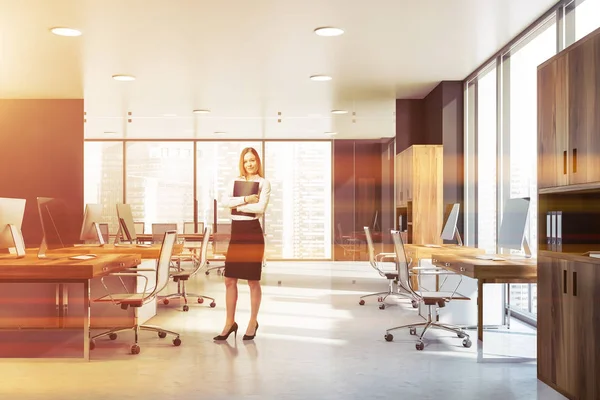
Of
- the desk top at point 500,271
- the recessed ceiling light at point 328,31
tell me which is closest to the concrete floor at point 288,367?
the desk top at point 500,271

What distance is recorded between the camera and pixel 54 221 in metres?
5.04

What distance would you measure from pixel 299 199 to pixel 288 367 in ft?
35.0

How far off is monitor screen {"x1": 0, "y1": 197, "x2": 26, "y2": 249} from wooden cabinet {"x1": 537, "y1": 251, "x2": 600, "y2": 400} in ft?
12.6

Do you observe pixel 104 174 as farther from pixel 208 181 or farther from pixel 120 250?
pixel 120 250

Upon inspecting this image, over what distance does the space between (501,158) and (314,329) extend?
2.92 m

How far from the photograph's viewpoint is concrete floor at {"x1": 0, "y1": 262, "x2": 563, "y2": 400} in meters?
4.04

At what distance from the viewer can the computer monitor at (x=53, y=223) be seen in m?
4.94

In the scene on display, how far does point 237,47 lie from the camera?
7.04 m

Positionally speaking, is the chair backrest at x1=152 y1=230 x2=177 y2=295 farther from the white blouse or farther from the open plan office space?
the white blouse

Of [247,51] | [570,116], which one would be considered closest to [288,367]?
[570,116]

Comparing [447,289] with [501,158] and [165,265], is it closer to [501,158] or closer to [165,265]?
[501,158]

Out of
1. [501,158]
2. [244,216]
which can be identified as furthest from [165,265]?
[501,158]

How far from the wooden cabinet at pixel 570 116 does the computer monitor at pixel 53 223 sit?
3578 mm

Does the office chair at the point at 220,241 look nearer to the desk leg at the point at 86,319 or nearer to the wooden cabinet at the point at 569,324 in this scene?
the desk leg at the point at 86,319
